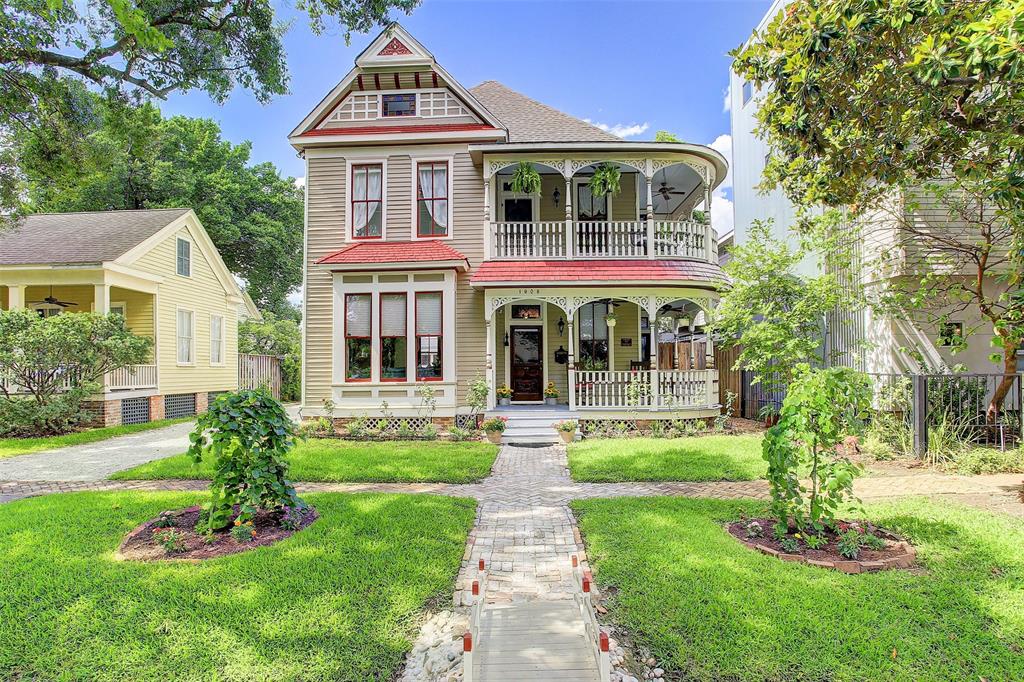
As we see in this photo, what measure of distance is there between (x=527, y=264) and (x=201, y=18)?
8.79 metres

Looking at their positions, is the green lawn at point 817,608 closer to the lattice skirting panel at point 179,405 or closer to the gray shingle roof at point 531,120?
the gray shingle roof at point 531,120

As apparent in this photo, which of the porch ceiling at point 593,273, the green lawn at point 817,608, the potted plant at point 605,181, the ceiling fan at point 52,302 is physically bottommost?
the green lawn at point 817,608

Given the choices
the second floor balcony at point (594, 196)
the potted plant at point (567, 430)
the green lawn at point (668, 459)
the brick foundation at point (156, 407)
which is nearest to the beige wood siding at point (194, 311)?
the brick foundation at point (156, 407)

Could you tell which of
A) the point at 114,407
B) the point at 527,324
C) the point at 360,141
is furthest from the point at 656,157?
the point at 114,407

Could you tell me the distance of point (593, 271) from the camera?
1291 centimetres

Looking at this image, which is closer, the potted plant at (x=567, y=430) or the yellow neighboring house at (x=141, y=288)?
the potted plant at (x=567, y=430)

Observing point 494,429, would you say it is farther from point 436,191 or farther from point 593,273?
point 436,191

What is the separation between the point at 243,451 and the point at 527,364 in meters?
10.1

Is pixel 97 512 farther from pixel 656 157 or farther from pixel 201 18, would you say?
pixel 656 157

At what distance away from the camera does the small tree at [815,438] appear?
461 centimetres

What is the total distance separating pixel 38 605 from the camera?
3924mm

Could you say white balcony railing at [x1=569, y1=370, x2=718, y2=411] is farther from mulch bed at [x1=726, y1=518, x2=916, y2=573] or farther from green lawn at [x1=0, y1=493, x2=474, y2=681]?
green lawn at [x1=0, y1=493, x2=474, y2=681]

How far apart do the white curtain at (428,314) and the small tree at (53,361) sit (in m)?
7.67

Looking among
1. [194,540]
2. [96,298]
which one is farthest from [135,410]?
[194,540]
